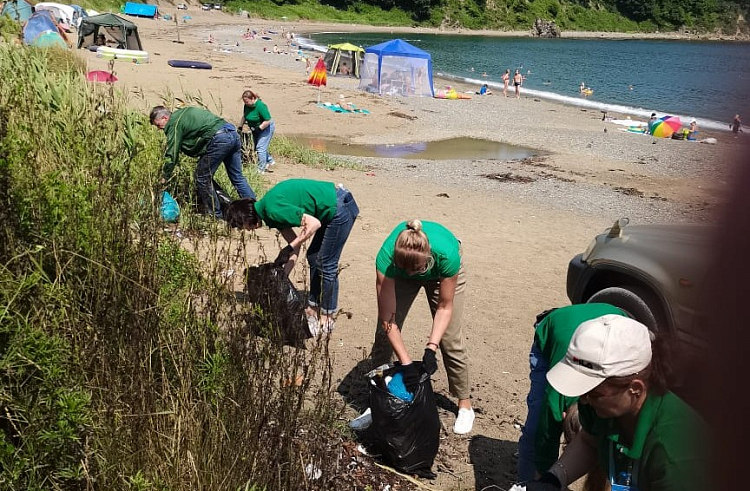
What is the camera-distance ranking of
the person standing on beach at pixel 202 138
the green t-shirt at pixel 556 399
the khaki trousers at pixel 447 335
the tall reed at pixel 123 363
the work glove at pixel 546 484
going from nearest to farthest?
1. the tall reed at pixel 123 363
2. the work glove at pixel 546 484
3. the green t-shirt at pixel 556 399
4. the khaki trousers at pixel 447 335
5. the person standing on beach at pixel 202 138

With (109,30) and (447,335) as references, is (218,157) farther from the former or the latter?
(109,30)

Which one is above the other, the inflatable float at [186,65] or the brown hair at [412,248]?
the brown hair at [412,248]

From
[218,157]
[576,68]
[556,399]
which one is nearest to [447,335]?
[556,399]

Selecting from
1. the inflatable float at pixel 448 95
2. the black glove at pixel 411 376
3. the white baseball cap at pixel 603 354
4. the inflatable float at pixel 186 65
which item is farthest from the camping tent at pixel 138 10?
the white baseball cap at pixel 603 354

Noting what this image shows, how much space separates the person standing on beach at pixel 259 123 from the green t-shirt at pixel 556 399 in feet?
29.3

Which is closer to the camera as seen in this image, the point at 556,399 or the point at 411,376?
the point at 556,399

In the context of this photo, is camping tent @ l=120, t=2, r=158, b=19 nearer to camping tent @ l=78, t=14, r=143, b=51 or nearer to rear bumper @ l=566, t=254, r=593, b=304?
camping tent @ l=78, t=14, r=143, b=51

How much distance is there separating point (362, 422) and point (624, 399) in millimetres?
2224

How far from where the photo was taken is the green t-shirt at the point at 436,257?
4.36 metres

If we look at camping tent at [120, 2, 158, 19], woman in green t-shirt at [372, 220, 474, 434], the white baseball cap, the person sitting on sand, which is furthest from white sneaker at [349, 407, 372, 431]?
camping tent at [120, 2, 158, 19]

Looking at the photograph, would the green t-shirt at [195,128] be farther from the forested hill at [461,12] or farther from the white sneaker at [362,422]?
the forested hill at [461,12]

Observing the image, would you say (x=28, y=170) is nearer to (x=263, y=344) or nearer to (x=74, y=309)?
(x=74, y=309)

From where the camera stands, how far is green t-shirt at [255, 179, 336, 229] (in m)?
5.41

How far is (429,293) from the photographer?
4824 mm
